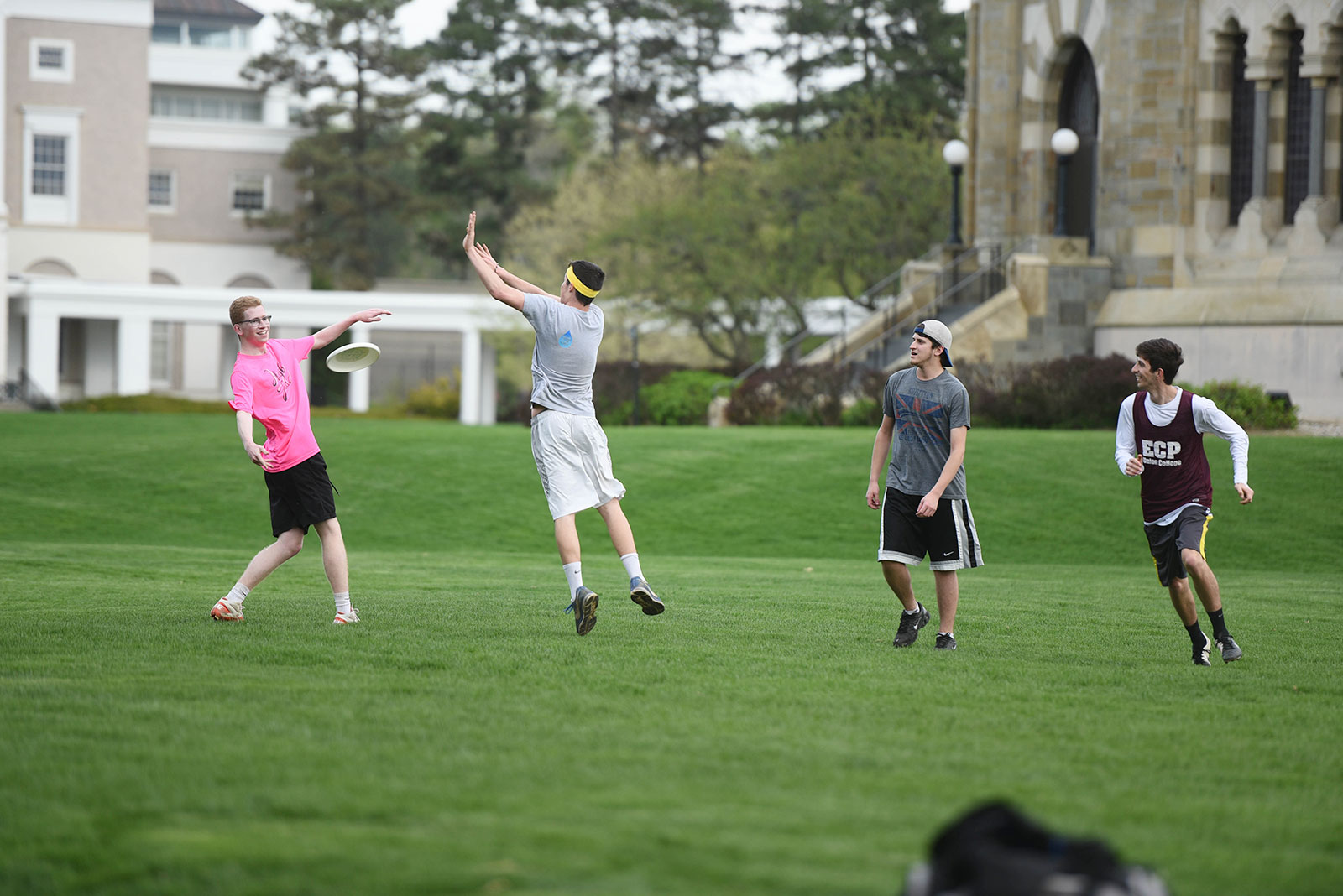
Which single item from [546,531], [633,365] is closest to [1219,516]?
[546,531]

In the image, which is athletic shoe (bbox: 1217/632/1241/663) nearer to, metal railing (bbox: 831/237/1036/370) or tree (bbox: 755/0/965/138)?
metal railing (bbox: 831/237/1036/370)

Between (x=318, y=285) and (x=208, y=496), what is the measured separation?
40.2 m

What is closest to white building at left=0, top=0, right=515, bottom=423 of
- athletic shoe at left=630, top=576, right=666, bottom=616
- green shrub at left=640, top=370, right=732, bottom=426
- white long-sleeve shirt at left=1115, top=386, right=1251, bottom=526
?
green shrub at left=640, top=370, right=732, bottom=426

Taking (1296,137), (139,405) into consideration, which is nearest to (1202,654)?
(1296,137)

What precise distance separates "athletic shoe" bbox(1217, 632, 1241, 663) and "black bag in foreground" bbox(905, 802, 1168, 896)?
528 centimetres

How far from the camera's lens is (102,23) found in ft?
166

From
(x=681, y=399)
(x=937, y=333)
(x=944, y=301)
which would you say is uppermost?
(x=944, y=301)

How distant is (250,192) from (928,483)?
53933mm

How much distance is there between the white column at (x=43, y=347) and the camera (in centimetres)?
4341

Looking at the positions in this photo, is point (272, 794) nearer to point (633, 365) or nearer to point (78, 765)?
point (78, 765)

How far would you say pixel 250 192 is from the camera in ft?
190

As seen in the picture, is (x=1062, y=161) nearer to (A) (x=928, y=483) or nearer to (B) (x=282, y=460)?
(A) (x=928, y=483)

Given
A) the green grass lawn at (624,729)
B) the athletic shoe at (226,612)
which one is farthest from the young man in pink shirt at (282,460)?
the green grass lawn at (624,729)

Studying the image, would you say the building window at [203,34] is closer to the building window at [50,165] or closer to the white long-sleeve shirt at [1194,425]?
the building window at [50,165]
